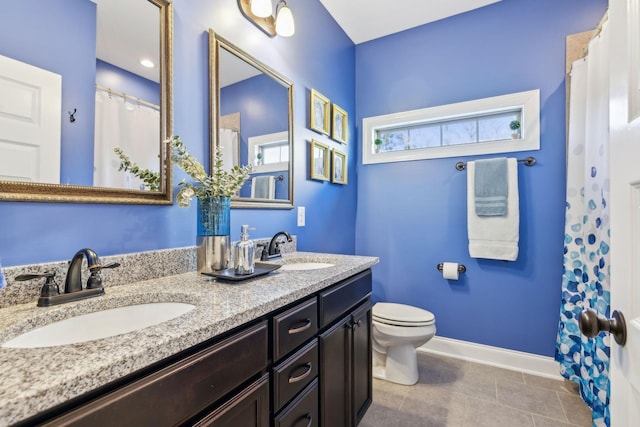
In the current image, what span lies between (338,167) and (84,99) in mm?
1741

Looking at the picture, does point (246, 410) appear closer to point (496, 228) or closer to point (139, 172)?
point (139, 172)

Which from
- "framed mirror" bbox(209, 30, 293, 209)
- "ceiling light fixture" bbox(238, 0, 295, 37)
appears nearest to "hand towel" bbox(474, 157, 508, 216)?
"framed mirror" bbox(209, 30, 293, 209)

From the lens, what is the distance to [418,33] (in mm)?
2531

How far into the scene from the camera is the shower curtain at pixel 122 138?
99 centimetres

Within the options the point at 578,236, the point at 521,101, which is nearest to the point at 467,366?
the point at 578,236

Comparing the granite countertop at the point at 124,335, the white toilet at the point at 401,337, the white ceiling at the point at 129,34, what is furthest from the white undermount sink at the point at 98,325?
the white toilet at the point at 401,337

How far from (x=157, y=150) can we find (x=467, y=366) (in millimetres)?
2417

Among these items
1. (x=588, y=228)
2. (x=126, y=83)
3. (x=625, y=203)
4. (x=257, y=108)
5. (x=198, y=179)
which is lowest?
(x=588, y=228)

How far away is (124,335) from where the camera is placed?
0.58 meters

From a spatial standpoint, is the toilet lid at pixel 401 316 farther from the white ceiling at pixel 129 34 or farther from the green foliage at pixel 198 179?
the white ceiling at pixel 129 34

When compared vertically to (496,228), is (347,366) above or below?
below

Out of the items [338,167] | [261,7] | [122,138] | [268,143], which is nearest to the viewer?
[122,138]

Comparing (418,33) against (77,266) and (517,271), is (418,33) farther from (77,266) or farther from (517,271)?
(77,266)

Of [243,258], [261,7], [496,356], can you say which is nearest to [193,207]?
[243,258]
